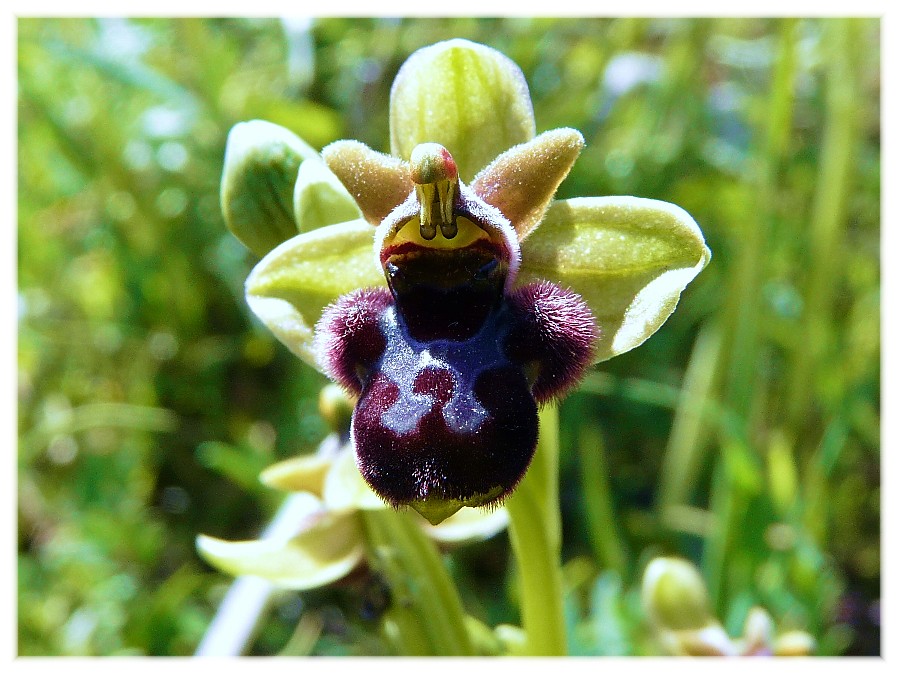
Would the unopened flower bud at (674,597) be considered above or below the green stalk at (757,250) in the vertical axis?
below

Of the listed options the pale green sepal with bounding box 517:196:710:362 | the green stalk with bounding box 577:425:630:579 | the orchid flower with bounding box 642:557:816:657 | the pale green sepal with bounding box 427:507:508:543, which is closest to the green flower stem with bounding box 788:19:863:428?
the green stalk with bounding box 577:425:630:579

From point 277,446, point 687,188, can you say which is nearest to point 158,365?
point 277,446

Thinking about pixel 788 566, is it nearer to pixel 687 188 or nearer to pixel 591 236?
pixel 687 188

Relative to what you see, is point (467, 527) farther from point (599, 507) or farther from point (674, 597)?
point (599, 507)

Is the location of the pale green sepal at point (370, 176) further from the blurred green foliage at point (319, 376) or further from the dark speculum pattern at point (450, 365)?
the blurred green foliage at point (319, 376)

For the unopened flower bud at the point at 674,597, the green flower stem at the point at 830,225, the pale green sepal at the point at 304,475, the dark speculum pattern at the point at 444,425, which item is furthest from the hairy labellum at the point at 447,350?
the green flower stem at the point at 830,225

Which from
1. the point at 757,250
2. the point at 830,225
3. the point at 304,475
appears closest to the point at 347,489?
the point at 304,475
